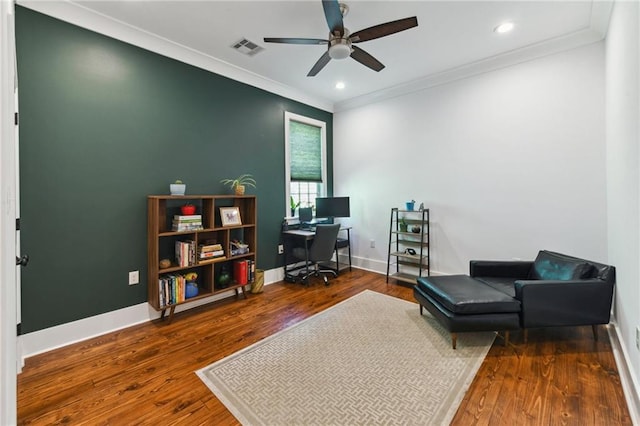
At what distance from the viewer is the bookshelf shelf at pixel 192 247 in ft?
9.26

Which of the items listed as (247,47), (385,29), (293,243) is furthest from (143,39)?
(293,243)

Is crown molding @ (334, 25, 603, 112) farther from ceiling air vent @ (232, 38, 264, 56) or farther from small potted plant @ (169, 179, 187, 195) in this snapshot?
small potted plant @ (169, 179, 187, 195)

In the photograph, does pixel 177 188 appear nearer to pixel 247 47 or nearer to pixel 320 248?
pixel 247 47

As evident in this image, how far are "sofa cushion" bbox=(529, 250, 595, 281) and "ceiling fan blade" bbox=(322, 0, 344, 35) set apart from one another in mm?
2939

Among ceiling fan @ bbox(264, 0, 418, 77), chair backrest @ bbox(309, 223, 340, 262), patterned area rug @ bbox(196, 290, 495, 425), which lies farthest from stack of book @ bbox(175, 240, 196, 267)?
ceiling fan @ bbox(264, 0, 418, 77)

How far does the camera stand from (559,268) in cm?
258

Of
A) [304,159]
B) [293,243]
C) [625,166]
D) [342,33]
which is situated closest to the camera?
[625,166]

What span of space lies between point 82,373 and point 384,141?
448 centimetres

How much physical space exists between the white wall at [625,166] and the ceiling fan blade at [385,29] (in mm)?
1337

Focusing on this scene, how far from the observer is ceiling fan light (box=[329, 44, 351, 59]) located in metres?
2.45

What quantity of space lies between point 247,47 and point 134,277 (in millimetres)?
2799

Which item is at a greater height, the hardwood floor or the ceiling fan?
the ceiling fan

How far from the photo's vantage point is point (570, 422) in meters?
1.55

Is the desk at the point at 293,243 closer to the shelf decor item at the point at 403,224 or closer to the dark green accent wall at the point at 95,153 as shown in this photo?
the shelf decor item at the point at 403,224
